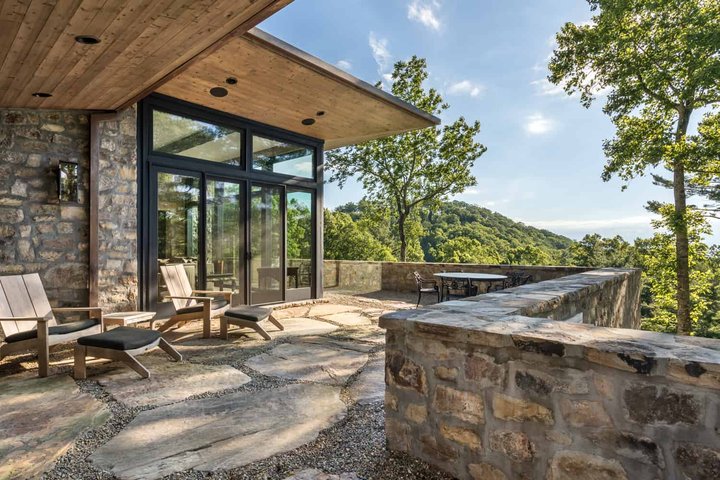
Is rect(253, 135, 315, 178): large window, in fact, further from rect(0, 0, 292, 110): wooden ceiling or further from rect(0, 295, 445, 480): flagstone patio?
rect(0, 295, 445, 480): flagstone patio

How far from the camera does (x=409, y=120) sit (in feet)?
19.8

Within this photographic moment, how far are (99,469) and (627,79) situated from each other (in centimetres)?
1376

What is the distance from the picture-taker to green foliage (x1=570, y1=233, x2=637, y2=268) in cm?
2489

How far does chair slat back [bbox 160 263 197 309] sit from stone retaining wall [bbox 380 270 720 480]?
3668mm

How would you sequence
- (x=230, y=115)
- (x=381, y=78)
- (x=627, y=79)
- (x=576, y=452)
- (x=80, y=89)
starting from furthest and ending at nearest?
(x=381, y=78), (x=627, y=79), (x=230, y=115), (x=80, y=89), (x=576, y=452)

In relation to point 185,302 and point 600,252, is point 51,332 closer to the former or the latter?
point 185,302

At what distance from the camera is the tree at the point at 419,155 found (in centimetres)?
1377

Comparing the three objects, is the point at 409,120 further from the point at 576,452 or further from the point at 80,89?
A: the point at 576,452

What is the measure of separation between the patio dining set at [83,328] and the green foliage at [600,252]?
25.8 metres

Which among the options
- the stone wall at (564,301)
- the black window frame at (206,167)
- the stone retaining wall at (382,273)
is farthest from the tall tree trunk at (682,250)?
the black window frame at (206,167)

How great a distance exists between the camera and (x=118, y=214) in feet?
14.5

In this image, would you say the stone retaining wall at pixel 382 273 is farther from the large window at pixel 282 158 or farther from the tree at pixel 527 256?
the tree at pixel 527 256

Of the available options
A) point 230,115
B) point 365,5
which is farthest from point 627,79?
point 230,115

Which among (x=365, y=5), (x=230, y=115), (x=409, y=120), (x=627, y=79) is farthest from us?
(x=627, y=79)
